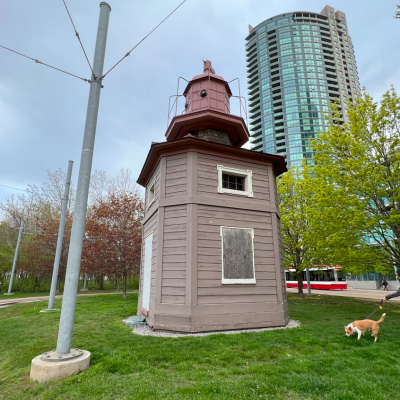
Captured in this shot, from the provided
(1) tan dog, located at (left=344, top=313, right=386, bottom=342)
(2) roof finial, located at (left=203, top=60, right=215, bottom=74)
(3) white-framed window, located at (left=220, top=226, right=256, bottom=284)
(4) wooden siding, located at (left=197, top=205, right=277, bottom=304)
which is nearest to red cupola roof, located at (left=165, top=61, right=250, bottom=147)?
(2) roof finial, located at (left=203, top=60, right=215, bottom=74)

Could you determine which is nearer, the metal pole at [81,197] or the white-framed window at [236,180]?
the metal pole at [81,197]

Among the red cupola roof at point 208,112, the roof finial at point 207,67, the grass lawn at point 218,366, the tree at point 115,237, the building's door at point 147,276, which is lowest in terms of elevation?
the grass lawn at point 218,366

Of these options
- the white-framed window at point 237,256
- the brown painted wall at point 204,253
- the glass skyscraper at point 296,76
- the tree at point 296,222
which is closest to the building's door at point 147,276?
the brown painted wall at point 204,253

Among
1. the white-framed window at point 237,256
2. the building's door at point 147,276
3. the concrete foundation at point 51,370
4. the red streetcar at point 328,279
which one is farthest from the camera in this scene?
the red streetcar at point 328,279

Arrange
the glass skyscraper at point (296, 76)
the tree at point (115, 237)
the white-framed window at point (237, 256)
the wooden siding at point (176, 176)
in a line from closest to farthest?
the white-framed window at point (237, 256) → the wooden siding at point (176, 176) → the tree at point (115, 237) → the glass skyscraper at point (296, 76)

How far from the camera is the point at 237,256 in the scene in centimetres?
837

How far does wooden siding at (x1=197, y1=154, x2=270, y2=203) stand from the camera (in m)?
8.62

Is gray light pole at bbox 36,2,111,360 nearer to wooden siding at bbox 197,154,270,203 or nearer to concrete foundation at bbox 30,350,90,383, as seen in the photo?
concrete foundation at bbox 30,350,90,383

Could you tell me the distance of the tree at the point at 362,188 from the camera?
11.3 metres

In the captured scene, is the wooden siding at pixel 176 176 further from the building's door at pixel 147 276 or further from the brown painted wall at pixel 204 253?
the building's door at pixel 147 276

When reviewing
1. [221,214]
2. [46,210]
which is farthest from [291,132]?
[221,214]

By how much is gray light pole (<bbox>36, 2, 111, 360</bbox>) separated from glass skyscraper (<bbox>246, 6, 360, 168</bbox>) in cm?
9548

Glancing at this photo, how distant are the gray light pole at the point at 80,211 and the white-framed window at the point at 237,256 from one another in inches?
181

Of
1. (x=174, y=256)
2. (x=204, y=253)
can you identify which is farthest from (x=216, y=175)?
(x=174, y=256)
